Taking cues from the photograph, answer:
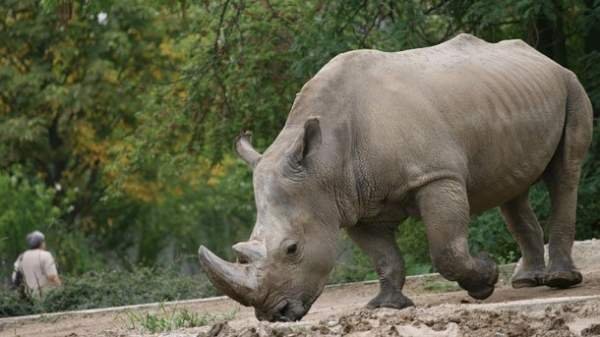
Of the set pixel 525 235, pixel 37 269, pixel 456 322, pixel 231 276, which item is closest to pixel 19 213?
pixel 37 269

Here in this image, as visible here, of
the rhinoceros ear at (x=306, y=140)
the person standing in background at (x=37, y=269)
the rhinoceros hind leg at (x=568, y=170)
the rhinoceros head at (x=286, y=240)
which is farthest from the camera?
the person standing in background at (x=37, y=269)

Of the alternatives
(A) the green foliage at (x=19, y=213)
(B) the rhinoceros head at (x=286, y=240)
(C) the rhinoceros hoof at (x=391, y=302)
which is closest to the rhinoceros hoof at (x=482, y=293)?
(C) the rhinoceros hoof at (x=391, y=302)

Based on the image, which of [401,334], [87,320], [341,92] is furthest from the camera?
[87,320]

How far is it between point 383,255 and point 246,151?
1285 mm

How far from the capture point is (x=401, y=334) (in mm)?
Answer: 7863

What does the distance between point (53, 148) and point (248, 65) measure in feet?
44.9

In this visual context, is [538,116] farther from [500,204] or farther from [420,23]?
[420,23]

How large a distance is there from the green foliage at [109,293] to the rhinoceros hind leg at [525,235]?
4091 mm

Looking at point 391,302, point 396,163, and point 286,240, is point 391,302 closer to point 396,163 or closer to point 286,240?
point 396,163

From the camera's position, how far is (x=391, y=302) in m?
10.3

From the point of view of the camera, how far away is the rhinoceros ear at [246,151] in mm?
10016

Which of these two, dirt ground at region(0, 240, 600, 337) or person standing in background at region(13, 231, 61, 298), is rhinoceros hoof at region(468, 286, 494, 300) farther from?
person standing in background at region(13, 231, 61, 298)

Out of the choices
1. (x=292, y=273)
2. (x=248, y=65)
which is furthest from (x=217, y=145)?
(x=292, y=273)

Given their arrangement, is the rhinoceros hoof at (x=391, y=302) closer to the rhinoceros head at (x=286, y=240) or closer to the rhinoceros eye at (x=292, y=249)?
the rhinoceros head at (x=286, y=240)
